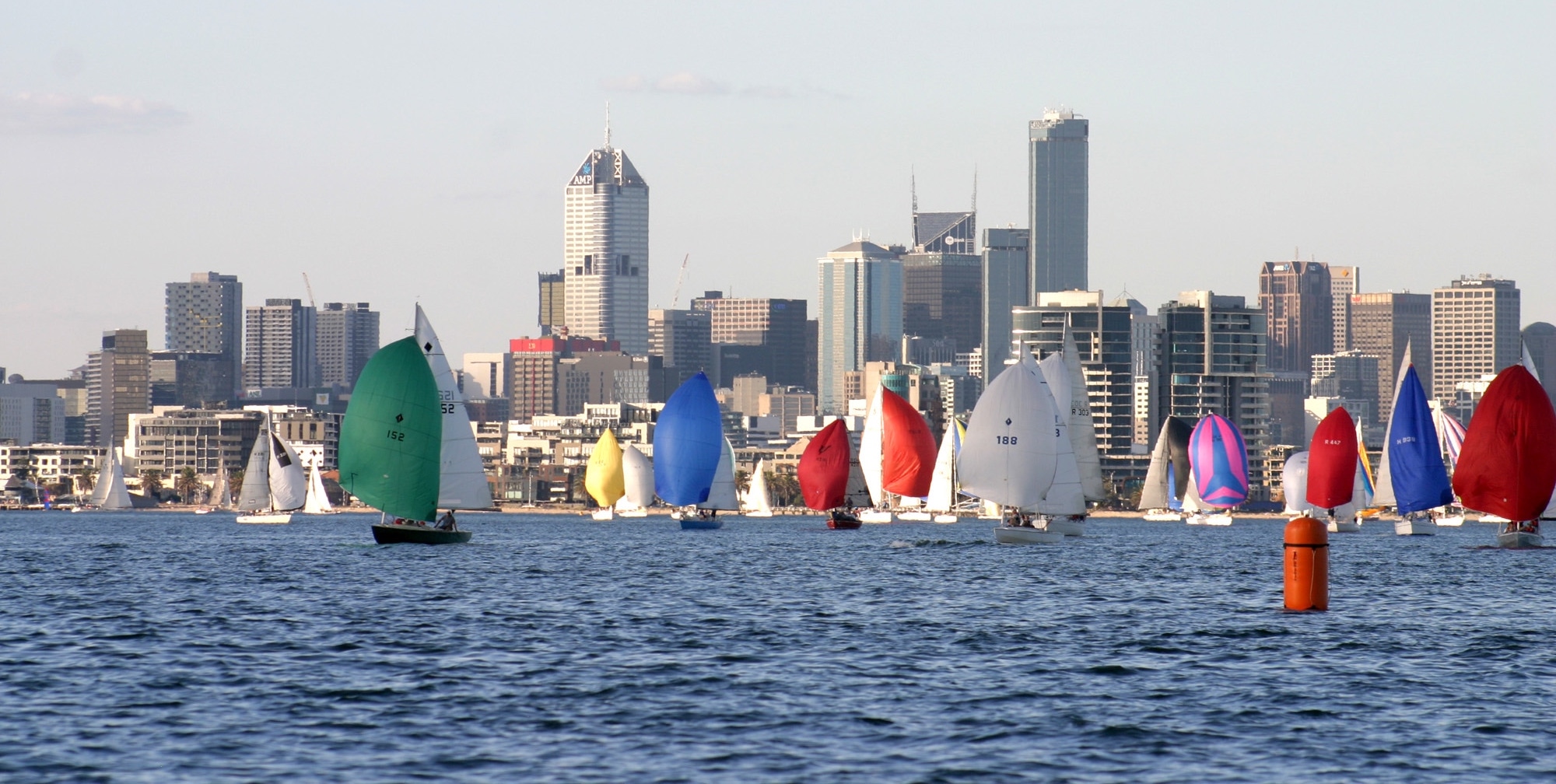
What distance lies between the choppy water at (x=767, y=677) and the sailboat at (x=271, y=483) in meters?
87.6

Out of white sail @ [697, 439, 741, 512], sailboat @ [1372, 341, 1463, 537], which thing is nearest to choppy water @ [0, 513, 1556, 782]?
sailboat @ [1372, 341, 1463, 537]

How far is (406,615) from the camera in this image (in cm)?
5594

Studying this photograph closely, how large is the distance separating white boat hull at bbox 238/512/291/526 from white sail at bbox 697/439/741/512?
3983 cm

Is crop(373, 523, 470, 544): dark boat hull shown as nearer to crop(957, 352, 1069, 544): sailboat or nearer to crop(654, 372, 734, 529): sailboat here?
crop(957, 352, 1069, 544): sailboat

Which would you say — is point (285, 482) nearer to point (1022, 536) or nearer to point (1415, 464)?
point (1022, 536)

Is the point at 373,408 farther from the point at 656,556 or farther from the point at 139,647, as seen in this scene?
the point at 139,647

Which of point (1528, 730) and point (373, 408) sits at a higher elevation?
point (373, 408)

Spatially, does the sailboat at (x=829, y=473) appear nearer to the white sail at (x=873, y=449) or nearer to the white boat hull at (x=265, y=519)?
the white sail at (x=873, y=449)

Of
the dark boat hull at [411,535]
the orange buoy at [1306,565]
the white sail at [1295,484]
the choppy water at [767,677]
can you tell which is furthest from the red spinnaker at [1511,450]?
the white sail at [1295,484]

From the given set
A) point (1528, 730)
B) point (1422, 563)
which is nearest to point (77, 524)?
point (1422, 563)

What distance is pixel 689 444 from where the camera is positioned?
13762cm

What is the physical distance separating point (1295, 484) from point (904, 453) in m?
37.2

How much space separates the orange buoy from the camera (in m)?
55.6

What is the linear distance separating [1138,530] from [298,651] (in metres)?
139
